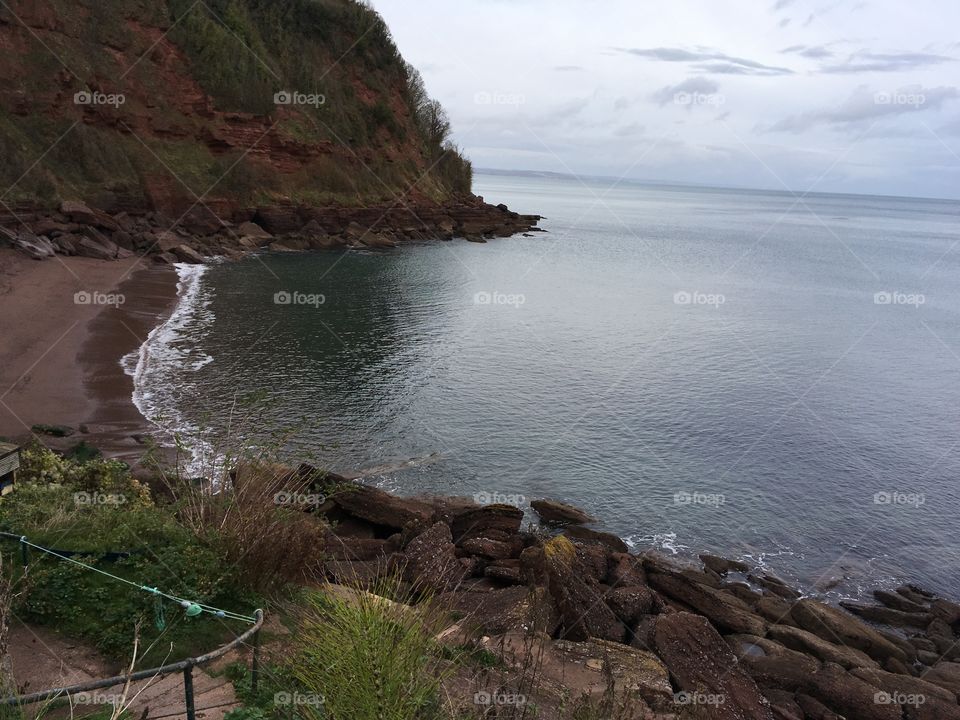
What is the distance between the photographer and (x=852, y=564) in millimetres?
16641

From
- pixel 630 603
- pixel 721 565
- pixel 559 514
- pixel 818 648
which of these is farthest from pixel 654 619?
pixel 559 514

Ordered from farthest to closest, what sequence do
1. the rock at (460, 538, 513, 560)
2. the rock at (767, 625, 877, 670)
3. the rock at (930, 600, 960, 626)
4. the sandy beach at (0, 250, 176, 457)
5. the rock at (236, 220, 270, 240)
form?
the rock at (236, 220, 270, 240) → the sandy beach at (0, 250, 176, 457) → the rock at (930, 600, 960, 626) → the rock at (460, 538, 513, 560) → the rock at (767, 625, 877, 670)

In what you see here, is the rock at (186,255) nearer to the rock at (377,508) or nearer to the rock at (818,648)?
the rock at (377,508)

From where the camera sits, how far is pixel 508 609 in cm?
1066

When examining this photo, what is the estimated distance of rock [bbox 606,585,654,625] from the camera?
11766 mm

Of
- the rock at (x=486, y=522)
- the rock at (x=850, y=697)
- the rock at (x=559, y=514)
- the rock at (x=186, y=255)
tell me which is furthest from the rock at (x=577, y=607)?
the rock at (x=186, y=255)

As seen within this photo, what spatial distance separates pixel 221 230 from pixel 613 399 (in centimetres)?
3474

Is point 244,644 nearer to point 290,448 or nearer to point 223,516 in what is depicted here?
point 223,516

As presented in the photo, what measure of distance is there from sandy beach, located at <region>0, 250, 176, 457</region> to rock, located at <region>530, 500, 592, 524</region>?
9.87m

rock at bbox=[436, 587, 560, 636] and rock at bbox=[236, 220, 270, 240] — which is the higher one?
rock at bbox=[236, 220, 270, 240]

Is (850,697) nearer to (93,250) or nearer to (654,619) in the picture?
(654,619)

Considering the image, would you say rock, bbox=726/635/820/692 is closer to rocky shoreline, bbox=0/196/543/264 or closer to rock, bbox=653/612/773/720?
rock, bbox=653/612/773/720

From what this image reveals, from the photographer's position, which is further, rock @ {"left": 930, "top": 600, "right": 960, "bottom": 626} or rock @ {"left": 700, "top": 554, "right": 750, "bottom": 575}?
rock @ {"left": 700, "top": 554, "right": 750, "bottom": 575}

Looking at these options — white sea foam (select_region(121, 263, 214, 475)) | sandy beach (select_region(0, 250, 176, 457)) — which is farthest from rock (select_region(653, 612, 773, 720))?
sandy beach (select_region(0, 250, 176, 457))
